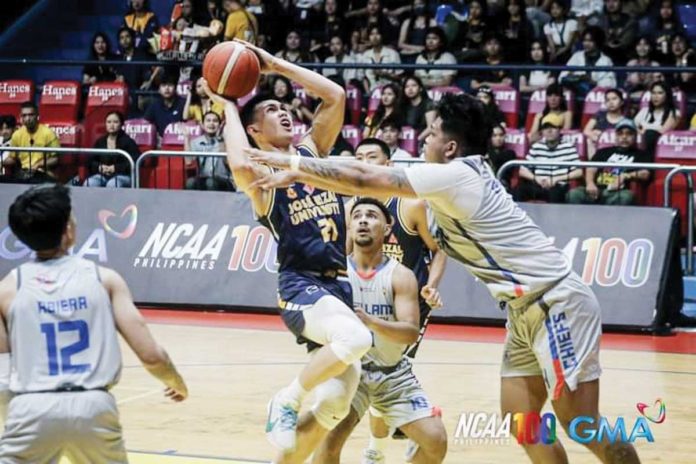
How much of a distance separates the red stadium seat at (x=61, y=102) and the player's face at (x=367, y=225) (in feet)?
35.8

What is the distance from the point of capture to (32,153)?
604 inches

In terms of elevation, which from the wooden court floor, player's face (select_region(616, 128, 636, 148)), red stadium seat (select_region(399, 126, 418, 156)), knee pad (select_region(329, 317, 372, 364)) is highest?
knee pad (select_region(329, 317, 372, 364))

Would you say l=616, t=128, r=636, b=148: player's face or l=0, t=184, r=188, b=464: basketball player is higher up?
l=0, t=184, r=188, b=464: basketball player

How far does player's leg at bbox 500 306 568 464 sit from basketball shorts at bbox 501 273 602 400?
119 millimetres

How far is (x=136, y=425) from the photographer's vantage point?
827cm

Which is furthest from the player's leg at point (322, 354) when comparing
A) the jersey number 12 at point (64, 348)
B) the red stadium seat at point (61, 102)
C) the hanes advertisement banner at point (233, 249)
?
the red stadium seat at point (61, 102)

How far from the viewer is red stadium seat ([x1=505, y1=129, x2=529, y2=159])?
47.2 ft

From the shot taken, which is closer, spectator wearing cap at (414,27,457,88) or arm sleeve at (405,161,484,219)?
arm sleeve at (405,161,484,219)

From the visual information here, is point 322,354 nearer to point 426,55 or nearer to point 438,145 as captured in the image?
point 438,145

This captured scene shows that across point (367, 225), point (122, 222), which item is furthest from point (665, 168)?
point (367, 225)

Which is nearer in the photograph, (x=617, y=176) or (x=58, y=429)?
(x=58, y=429)

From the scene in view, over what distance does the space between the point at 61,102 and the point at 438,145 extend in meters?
12.1

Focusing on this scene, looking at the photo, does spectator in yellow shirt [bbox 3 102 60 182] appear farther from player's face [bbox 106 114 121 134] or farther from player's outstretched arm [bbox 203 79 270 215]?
player's outstretched arm [bbox 203 79 270 215]

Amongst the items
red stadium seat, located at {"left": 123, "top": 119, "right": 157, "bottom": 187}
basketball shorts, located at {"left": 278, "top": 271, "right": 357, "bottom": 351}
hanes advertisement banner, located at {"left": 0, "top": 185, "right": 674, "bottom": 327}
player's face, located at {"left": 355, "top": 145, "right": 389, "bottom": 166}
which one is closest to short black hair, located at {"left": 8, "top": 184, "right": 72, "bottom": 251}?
basketball shorts, located at {"left": 278, "top": 271, "right": 357, "bottom": 351}
